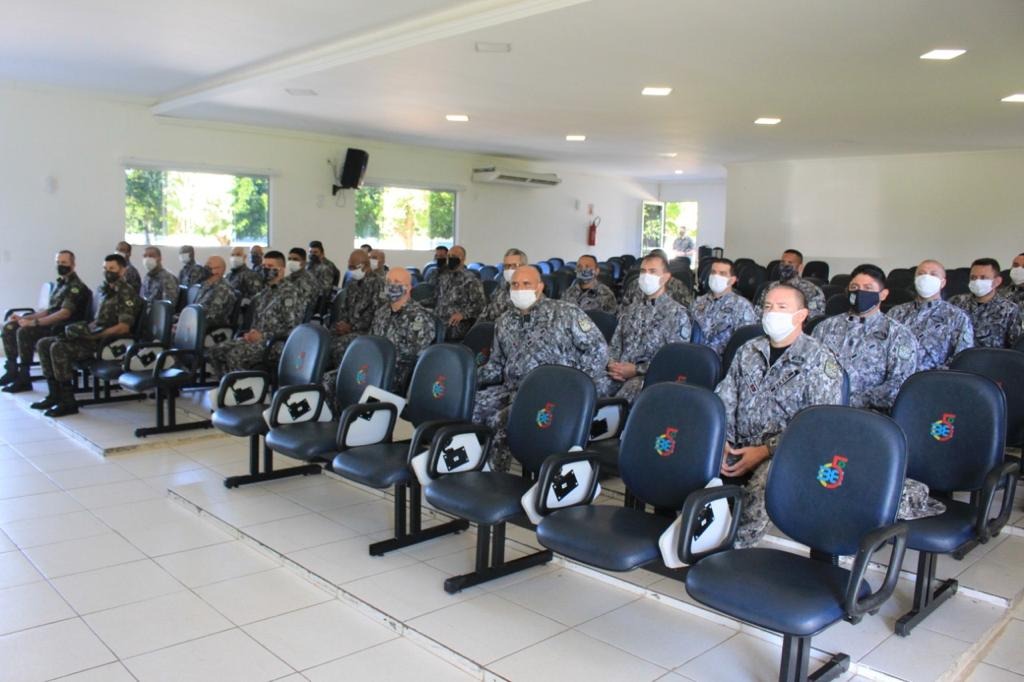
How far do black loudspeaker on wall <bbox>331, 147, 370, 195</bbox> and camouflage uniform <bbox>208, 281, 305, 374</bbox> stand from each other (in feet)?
19.8

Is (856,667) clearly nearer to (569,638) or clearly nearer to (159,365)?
(569,638)

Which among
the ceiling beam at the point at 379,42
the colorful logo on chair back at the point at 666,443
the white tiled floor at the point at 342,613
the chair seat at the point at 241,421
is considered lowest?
the white tiled floor at the point at 342,613

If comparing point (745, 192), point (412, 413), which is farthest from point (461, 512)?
point (745, 192)

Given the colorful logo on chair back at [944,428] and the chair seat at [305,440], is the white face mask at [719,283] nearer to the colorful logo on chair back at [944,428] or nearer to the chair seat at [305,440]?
the colorful logo on chair back at [944,428]

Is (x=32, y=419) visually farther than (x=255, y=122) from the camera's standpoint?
No

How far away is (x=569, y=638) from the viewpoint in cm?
284

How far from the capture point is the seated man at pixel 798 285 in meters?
6.83

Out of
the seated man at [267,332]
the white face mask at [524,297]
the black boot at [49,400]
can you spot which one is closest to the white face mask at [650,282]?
the white face mask at [524,297]

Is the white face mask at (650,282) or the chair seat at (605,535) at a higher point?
the white face mask at (650,282)

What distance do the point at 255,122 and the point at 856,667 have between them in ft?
33.5

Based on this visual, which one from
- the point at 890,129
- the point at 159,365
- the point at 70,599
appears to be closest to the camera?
the point at 70,599

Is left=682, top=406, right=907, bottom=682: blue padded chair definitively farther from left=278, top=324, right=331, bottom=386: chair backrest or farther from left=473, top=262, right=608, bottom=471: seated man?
left=278, top=324, right=331, bottom=386: chair backrest

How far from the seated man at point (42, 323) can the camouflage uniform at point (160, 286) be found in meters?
1.05

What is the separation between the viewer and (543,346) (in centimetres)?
418
